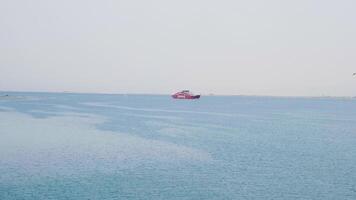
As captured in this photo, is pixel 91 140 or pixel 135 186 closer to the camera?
pixel 135 186

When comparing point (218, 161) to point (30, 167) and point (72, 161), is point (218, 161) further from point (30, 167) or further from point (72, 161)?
point (30, 167)

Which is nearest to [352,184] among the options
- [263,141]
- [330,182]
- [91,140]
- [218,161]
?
[330,182]

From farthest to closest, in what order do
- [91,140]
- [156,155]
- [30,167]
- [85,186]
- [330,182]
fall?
[91,140] < [156,155] < [30,167] < [330,182] < [85,186]

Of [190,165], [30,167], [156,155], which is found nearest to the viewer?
[30,167]

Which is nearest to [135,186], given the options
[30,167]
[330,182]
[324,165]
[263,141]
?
[30,167]

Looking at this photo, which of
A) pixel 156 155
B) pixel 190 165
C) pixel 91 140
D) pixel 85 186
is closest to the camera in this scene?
pixel 85 186

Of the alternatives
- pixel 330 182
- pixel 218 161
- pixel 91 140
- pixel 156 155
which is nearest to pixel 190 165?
pixel 218 161

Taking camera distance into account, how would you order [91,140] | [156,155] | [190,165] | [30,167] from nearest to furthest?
[30,167] → [190,165] → [156,155] → [91,140]

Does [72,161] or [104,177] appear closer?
[104,177]

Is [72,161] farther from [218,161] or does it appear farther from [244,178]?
[244,178]
